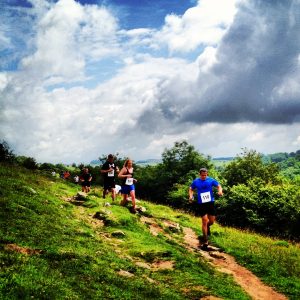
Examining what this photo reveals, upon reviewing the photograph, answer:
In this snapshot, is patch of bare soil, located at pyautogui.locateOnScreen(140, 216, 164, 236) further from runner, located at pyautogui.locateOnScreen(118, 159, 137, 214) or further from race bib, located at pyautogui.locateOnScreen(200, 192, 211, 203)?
race bib, located at pyautogui.locateOnScreen(200, 192, 211, 203)

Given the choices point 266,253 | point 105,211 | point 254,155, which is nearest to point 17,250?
point 105,211

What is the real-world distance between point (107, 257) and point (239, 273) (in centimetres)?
475

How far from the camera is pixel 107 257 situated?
1030cm

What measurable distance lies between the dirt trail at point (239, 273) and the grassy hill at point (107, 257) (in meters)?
0.31

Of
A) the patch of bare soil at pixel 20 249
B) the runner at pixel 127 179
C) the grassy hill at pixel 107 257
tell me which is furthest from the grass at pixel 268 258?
the patch of bare soil at pixel 20 249

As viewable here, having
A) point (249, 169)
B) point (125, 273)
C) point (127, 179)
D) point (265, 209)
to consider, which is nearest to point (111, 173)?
point (127, 179)

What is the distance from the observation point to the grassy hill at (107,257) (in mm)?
7516

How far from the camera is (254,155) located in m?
74.1

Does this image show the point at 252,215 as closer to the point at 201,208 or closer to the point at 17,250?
the point at 201,208

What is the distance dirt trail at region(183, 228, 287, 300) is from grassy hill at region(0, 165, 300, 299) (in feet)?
1.02

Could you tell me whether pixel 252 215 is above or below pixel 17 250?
below

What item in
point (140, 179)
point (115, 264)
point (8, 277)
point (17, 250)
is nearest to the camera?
point (8, 277)

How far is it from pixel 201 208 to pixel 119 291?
740 cm

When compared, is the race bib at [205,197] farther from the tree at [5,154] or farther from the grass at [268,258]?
the tree at [5,154]
